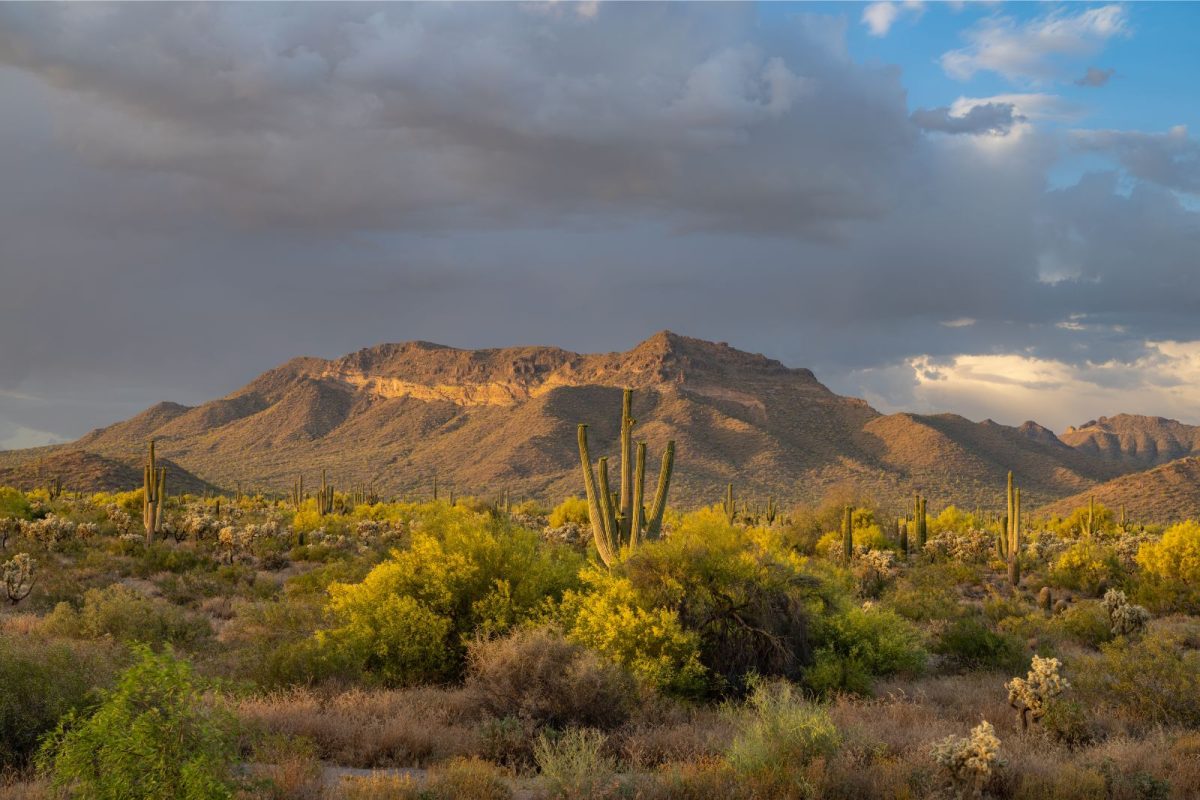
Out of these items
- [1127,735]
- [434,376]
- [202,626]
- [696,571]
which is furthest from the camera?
[434,376]

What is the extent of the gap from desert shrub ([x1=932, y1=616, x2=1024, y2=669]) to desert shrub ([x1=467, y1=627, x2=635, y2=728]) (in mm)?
8318

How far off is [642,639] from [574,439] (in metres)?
106

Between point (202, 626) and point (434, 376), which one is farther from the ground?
point (434, 376)

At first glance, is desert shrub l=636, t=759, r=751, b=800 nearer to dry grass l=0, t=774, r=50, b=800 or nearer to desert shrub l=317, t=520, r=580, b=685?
dry grass l=0, t=774, r=50, b=800

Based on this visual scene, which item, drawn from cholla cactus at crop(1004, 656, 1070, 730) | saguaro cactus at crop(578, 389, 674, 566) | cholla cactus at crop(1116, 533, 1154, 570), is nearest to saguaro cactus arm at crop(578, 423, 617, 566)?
saguaro cactus at crop(578, 389, 674, 566)

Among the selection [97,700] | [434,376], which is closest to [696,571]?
[97,700]

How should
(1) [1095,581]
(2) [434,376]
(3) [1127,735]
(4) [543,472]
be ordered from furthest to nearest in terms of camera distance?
(2) [434,376] → (4) [543,472] → (1) [1095,581] → (3) [1127,735]

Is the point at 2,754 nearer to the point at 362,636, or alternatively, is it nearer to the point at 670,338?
the point at 362,636

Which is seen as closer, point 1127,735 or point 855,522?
point 1127,735

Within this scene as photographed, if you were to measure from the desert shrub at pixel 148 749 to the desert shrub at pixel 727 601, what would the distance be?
7505 mm

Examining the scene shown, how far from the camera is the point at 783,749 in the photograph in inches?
349

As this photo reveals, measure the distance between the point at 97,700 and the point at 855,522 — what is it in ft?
135

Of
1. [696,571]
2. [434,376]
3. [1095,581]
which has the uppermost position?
[434,376]

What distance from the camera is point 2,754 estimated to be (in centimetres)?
916
